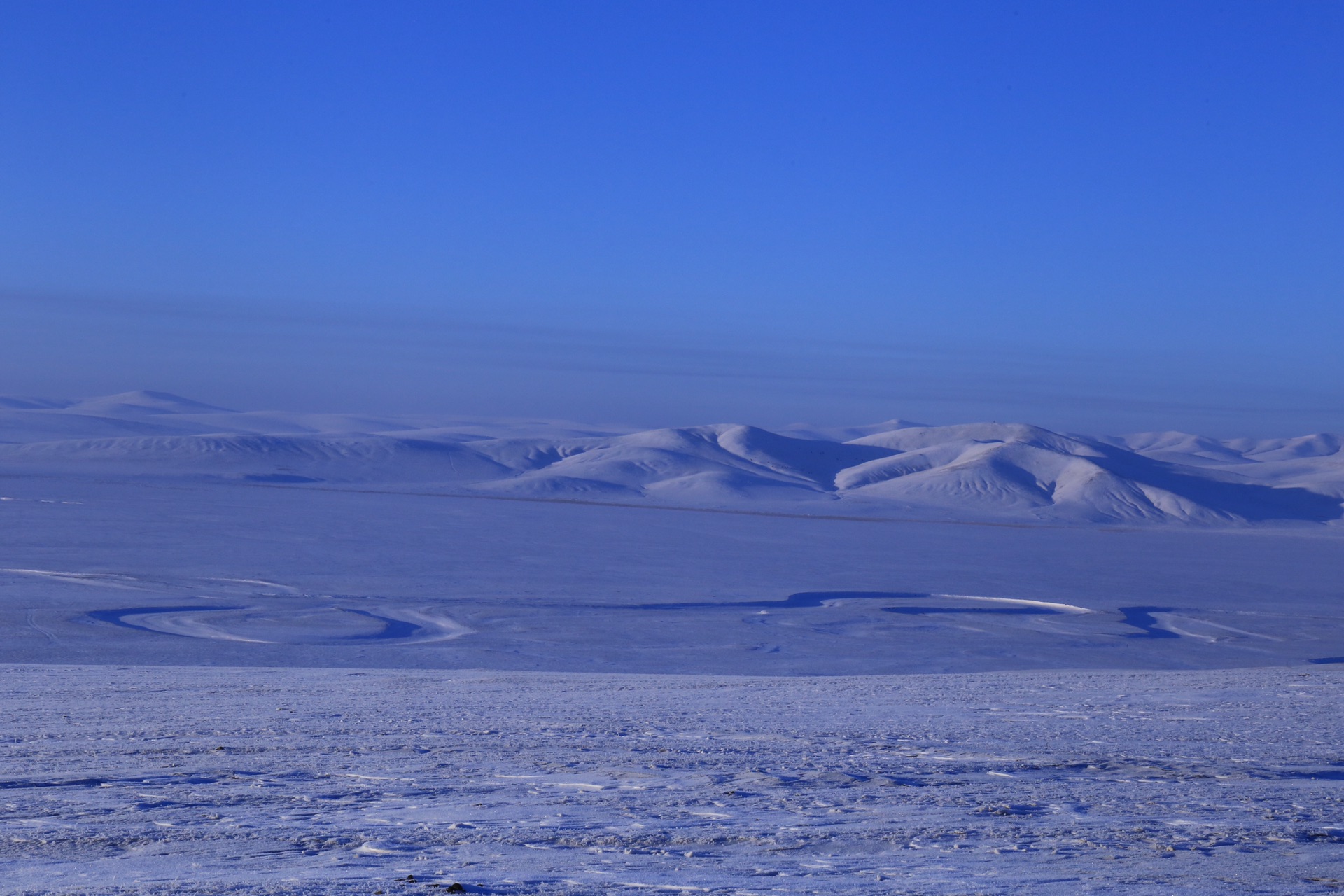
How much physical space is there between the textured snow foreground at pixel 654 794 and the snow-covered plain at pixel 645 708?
0.08 ft

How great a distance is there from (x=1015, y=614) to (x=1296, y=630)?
12.9 feet

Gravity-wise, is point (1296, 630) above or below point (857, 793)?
below

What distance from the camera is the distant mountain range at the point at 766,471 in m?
55.5

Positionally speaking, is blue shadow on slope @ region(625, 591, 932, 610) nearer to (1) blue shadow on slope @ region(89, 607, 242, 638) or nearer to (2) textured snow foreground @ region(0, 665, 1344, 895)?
(1) blue shadow on slope @ region(89, 607, 242, 638)

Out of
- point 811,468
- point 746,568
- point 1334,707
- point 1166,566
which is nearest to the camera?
point 1334,707

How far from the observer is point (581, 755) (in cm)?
568

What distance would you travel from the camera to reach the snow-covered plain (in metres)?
3.87

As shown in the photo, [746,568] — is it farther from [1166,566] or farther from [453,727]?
[453,727]

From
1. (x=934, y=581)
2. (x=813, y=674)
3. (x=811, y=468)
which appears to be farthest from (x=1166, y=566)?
(x=811, y=468)

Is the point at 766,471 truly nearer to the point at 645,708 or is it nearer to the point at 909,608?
the point at 909,608

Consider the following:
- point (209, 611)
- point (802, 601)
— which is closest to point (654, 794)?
point (209, 611)

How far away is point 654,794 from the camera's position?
480 centimetres

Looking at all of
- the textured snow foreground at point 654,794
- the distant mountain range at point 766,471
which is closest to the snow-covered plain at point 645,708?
the textured snow foreground at point 654,794

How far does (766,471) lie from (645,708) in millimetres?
66517
